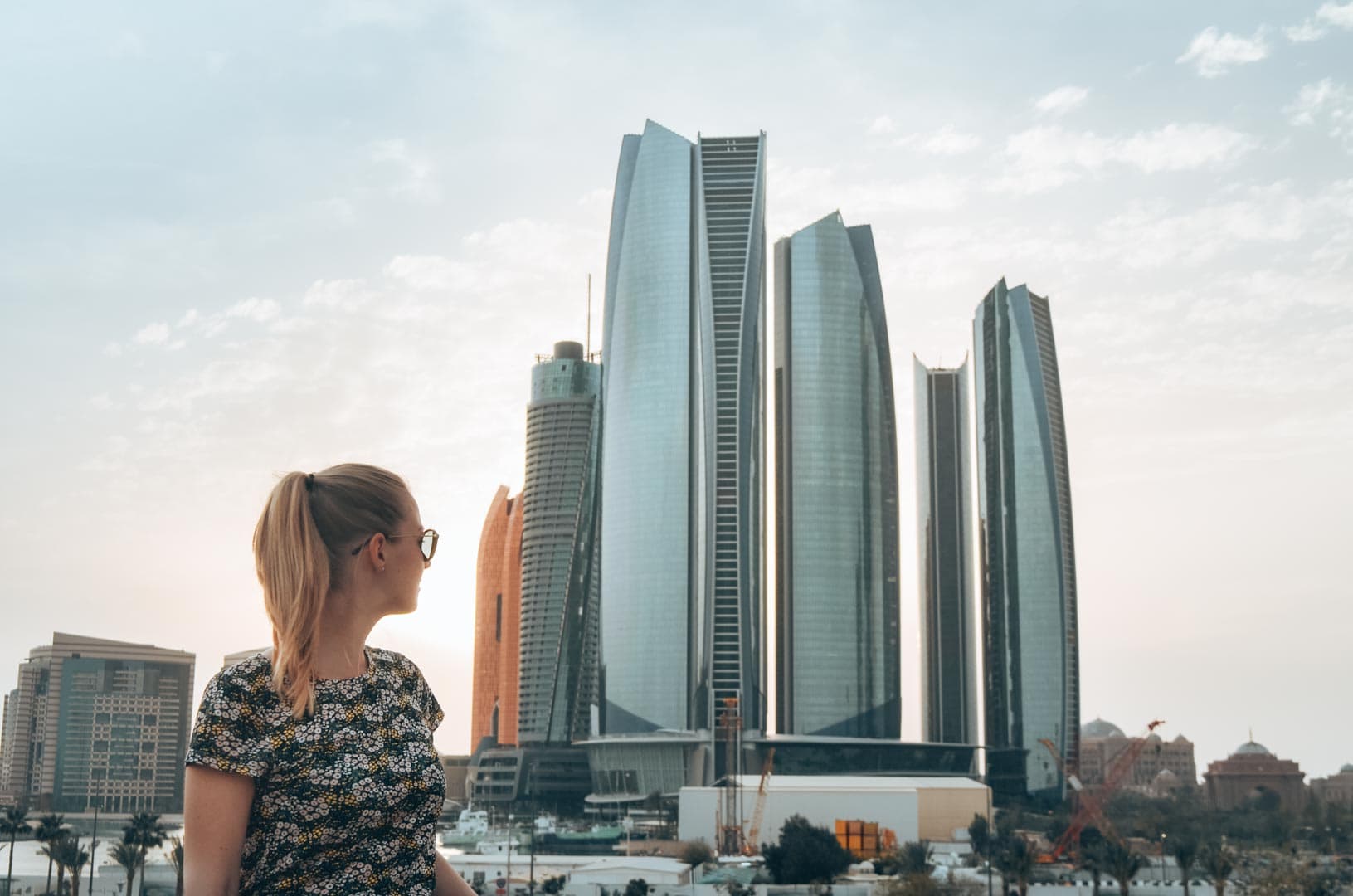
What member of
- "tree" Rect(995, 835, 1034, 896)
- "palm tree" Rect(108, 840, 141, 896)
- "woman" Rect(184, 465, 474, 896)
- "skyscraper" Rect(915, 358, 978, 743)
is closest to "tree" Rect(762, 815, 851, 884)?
"tree" Rect(995, 835, 1034, 896)

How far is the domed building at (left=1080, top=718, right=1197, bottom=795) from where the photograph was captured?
5977 inches

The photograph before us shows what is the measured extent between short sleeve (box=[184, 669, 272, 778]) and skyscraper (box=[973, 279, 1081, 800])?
119 meters

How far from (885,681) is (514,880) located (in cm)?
6009

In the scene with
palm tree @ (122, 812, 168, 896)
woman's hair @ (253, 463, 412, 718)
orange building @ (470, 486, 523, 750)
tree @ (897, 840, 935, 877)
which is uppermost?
orange building @ (470, 486, 523, 750)

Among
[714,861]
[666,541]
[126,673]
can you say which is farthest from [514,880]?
[126,673]

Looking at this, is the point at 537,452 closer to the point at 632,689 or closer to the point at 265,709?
the point at 632,689

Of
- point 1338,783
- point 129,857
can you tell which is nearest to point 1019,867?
point 129,857

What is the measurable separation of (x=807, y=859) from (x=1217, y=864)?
13.3 m

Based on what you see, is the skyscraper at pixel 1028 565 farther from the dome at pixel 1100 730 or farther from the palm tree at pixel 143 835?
the palm tree at pixel 143 835

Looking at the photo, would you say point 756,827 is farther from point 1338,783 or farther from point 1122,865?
point 1338,783

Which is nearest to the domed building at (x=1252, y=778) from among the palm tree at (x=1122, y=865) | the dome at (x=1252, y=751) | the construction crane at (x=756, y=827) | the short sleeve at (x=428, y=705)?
the dome at (x=1252, y=751)

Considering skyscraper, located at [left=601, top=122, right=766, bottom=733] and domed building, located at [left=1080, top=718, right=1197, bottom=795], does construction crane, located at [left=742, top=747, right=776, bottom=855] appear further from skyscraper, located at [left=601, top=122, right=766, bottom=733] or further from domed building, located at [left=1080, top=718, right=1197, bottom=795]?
domed building, located at [left=1080, top=718, right=1197, bottom=795]

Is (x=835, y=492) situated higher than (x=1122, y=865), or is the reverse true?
(x=835, y=492)

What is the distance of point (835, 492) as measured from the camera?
108 m
